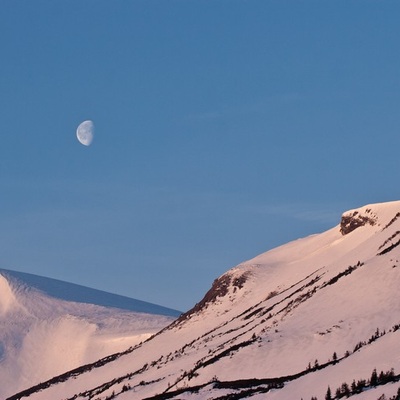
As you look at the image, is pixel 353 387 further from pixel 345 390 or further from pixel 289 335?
pixel 289 335

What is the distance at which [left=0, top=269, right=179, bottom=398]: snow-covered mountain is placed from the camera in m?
164

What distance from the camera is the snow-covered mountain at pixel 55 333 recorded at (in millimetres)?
163500

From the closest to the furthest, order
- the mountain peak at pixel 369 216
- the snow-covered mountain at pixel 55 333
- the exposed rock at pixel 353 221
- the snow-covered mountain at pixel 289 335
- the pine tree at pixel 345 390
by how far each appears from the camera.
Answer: the pine tree at pixel 345 390
the snow-covered mountain at pixel 289 335
the mountain peak at pixel 369 216
the exposed rock at pixel 353 221
the snow-covered mountain at pixel 55 333

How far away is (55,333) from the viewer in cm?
18050

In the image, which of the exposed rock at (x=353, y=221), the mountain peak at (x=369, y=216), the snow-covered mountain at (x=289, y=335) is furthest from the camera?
the exposed rock at (x=353, y=221)

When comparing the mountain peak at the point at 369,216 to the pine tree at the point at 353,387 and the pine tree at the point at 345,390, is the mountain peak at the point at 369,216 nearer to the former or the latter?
the pine tree at the point at 353,387

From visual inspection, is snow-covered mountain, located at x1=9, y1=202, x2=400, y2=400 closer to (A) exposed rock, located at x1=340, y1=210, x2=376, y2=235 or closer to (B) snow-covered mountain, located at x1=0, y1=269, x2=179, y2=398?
(A) exposed rock, located at x1=340, y1=210, x2=376, y2=235

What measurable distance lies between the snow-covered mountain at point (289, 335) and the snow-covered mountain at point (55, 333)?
1681 inches

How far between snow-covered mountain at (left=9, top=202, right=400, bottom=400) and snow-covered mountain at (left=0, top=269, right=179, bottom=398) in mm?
42697

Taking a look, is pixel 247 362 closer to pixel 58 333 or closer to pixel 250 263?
pixel 250 263

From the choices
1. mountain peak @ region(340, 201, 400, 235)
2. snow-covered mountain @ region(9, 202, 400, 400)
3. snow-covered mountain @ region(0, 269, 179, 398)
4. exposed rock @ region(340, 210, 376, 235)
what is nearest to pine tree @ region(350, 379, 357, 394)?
snow-covered mountain @ region(9, 202, 400, 400)

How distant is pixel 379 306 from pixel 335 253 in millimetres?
40877

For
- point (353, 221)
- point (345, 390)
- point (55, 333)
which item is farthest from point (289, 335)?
point (55, 333)

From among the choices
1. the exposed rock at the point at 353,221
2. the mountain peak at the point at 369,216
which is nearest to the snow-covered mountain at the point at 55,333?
the exposed rock at the point at 353,221
